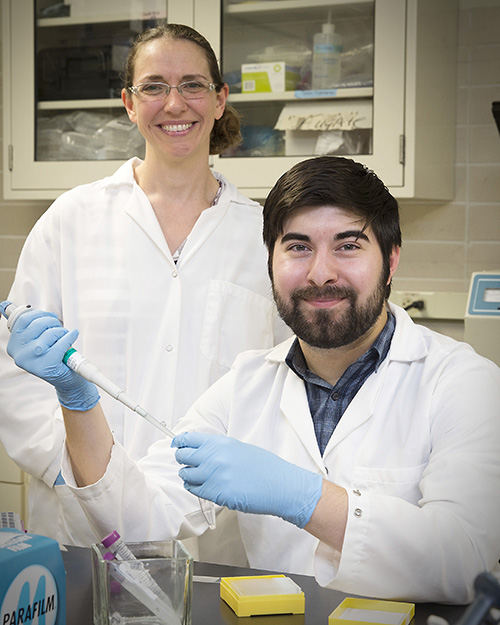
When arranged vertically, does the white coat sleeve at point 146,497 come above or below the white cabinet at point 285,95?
below

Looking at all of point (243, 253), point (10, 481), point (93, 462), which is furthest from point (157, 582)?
point (10, 481)

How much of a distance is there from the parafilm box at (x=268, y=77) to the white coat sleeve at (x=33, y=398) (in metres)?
0.89

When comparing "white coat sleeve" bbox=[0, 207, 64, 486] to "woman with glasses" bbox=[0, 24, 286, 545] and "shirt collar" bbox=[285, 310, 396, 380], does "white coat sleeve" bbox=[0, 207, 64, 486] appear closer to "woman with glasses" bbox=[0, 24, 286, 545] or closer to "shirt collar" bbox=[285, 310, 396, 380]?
"woman with glasses" bbox=[0, 24, 286, 545]

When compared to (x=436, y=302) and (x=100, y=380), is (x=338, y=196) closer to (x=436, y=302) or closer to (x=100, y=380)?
(x=100, y=380)

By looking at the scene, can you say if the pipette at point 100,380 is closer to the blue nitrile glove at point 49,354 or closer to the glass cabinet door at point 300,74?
the blue nitrile glove at point 49,354

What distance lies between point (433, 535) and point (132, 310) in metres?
0.95

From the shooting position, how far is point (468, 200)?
2506mm

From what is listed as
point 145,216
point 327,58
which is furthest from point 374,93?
point 145,216

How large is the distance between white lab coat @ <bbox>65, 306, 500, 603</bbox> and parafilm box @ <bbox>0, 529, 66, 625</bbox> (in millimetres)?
348

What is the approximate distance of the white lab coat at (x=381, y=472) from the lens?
1.05m

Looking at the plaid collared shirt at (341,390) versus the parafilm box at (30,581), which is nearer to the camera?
the parafilm box at (30,581)

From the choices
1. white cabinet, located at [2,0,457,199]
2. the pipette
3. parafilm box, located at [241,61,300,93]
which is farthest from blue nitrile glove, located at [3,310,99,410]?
parafilm box, located at [241,61,300,93]

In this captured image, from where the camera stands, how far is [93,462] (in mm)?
1267

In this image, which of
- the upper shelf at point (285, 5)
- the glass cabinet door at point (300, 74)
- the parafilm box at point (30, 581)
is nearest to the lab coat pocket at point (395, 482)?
the parafilm box at point (30, 581)
